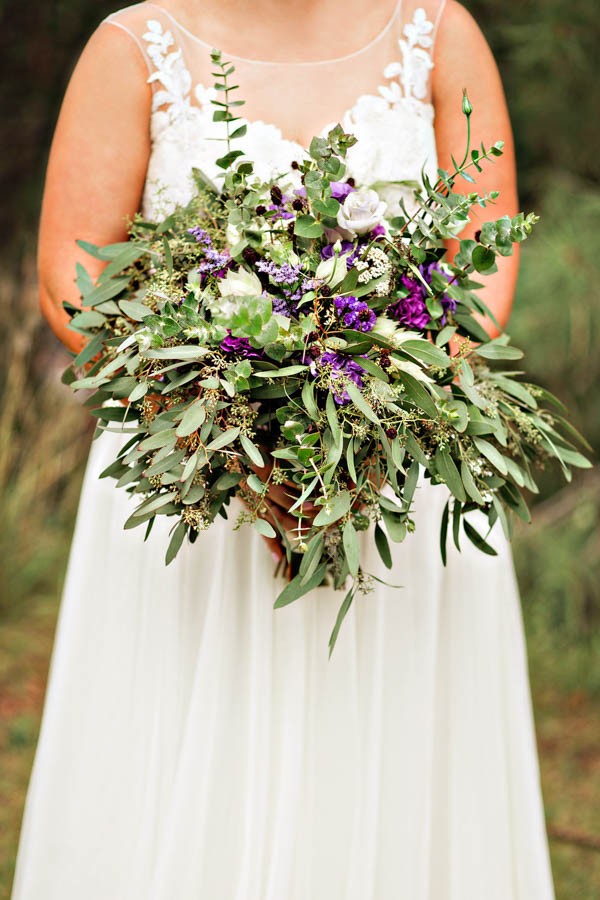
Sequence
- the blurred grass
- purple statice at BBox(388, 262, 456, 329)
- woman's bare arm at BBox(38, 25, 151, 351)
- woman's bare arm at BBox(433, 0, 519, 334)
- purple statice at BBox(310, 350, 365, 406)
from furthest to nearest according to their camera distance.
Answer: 1. the blurred grass
2. woman's bare arm at BBox(433, 0, 519, 334)
3. woman's bare arm at BBox(38, 25, 151, 351)
4. purple statice at BBox(388, 262, 456, 329)
5. purple statice at BBox(310, 350, 365, 406)

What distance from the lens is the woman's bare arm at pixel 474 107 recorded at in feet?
5.13

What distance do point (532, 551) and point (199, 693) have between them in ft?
7.08

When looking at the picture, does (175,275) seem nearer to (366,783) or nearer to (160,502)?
(160,502)

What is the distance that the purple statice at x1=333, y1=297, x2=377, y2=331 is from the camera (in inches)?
45.8

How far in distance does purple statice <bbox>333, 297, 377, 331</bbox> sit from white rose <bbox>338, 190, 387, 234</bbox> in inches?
3.9

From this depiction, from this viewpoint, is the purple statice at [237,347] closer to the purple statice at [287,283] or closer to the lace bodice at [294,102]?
the purple statice at [287,283]

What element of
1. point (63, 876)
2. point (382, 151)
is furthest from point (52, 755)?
point (382, 151)

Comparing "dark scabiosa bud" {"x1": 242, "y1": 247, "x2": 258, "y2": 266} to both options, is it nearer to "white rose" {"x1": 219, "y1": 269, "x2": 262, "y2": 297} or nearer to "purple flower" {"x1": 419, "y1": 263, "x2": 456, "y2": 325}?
"white rose" {"x1": 219, "y1": 269, "x2": 262, "y2": 297}

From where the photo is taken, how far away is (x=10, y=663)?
3.47 metres

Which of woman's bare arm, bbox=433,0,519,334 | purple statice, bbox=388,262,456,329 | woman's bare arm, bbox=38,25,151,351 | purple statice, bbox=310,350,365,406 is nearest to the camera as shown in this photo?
purple statice, bbox=310,350,365,406

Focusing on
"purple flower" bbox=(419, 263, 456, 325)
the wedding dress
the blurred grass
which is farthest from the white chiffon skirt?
the blurred grass

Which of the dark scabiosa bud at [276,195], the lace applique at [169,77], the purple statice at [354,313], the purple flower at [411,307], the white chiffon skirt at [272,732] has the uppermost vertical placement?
the lace applique at [169,77]

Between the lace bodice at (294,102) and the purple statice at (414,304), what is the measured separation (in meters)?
0.24

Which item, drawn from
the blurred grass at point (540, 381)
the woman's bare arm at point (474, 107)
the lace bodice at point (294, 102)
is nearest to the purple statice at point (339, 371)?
the lace bodice at point (294, 102)
